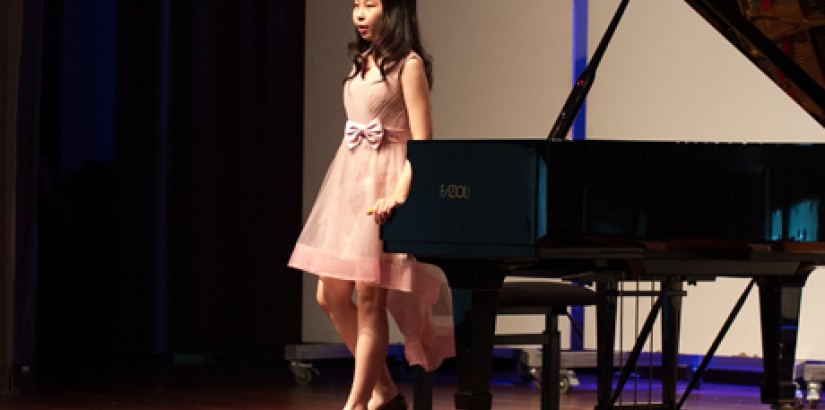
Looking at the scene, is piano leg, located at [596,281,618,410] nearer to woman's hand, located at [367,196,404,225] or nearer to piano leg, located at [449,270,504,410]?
piano leg, located at [449,270,504,410]

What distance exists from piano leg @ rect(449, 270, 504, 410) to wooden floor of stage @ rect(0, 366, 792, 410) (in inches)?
66.5

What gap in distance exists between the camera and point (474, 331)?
2.82 metres

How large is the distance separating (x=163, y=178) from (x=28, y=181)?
1.12 m

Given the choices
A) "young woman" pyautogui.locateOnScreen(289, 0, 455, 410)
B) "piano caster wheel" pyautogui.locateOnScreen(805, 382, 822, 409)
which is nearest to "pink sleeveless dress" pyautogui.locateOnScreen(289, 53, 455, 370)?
"young woman" pyautogui.locateOnScreen(289, 0, 455, 410)

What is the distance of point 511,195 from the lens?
2.79 meters

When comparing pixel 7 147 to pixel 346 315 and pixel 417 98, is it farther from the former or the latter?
pixel 417 98

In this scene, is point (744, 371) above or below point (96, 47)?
below

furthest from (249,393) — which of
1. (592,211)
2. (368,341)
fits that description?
(592,211)

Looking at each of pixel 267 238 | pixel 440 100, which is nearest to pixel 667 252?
pixel 440 100

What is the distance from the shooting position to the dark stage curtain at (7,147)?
4.55 meters

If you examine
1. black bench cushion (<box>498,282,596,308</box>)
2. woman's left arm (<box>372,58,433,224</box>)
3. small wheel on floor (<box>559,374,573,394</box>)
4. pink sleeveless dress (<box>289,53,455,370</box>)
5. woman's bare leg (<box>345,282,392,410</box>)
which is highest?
woman's left arm (<box>372,58,433,224</box>)

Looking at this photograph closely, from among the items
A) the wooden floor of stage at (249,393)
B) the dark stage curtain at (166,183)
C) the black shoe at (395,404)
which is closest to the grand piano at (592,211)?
the black shoe at (395,404)

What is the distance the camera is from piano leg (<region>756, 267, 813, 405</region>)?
313cm

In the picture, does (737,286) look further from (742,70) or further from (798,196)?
(798,196)
